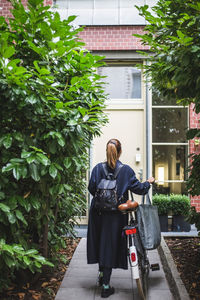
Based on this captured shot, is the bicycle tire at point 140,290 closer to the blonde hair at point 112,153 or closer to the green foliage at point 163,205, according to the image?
the blonde hair at point 112,153

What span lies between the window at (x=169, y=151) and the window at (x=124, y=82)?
20.6 inches

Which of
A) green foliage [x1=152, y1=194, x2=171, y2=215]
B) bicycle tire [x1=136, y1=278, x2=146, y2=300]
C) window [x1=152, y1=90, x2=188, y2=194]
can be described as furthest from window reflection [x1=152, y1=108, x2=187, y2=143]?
bicycle tire [x1=136, y1=278, x2=146, y2=300]

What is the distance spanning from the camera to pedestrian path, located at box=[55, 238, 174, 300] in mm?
3889

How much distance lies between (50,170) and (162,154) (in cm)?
545

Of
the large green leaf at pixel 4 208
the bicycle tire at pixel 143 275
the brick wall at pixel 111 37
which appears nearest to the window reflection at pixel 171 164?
the brick wall at pixel 111 37

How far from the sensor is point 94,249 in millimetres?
4094

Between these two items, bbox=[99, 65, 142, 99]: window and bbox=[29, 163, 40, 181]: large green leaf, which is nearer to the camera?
bbox=[29, 163, 40, 181]: large green leaf

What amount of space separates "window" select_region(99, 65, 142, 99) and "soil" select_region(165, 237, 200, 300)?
149 inches

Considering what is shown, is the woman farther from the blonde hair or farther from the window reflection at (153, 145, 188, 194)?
the window reflection at (153, 145, 188, 194)

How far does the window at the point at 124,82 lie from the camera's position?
8.29 meters

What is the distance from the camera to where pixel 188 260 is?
15.8ft

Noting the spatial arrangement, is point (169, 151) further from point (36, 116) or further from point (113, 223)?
point (36, 116)

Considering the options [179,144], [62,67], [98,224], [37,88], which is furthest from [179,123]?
[37,88]

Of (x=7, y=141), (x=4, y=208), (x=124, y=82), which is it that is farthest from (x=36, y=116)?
(x=124, y=82)
